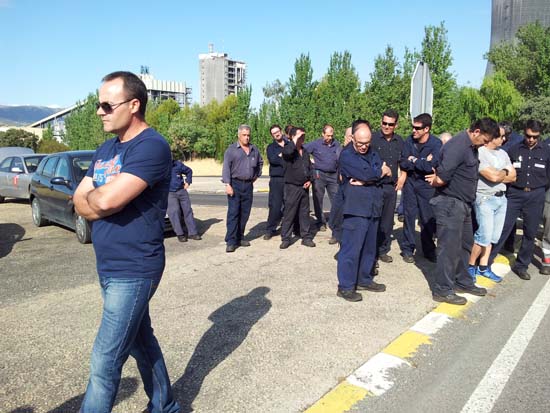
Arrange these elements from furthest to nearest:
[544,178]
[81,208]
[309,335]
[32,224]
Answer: [32,224], [544,178], [309,335], [81,208]

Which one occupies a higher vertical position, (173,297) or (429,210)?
(429,210)

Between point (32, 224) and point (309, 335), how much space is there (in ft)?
29.4

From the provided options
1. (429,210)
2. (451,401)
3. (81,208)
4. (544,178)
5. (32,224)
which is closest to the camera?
(81,208)

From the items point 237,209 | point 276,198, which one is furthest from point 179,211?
point 276,198

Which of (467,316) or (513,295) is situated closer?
(467,316)

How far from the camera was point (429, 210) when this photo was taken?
6.88m

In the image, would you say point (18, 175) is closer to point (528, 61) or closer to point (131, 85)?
point (131, 85)

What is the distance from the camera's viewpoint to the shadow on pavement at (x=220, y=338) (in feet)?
10.7

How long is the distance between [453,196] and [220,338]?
9.60 feet

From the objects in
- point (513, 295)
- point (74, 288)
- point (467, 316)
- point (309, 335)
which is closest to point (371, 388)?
point (309, 335)

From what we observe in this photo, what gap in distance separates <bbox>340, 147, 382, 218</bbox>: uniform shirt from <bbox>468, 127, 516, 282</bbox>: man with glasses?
1.54m

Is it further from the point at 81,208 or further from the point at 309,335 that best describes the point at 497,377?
the point at 81,208

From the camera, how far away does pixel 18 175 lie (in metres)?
13.9

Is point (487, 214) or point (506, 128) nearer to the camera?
point (487, 214)
